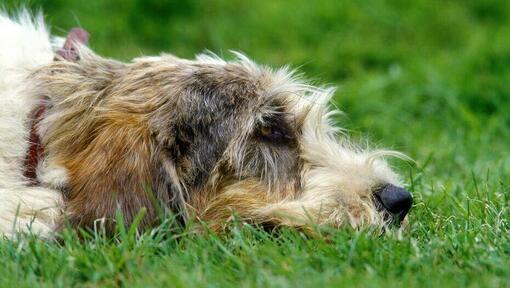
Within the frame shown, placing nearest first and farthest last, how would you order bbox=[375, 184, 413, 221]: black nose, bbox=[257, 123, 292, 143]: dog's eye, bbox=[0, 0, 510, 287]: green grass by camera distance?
bbox=[0, 0, 510, 287]: green grass < bbox=[375, 184, 413, 221]: black nose < bbox=[257, 123, 292, 143]: dog's eye

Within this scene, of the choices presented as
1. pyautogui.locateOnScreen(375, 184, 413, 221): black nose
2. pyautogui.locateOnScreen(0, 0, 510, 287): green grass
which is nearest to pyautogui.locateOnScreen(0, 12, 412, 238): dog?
pyautogui.locateOnScreen(375, 184, 413, 221): black nose

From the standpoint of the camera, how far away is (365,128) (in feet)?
26.8

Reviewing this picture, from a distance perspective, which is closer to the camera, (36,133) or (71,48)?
(36,133)

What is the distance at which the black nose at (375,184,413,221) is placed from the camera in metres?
4.88

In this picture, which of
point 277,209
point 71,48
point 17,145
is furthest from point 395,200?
point 71,48

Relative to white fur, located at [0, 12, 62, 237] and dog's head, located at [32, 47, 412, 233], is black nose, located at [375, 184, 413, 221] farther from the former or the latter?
white fur, located at [0, 12, 62, 237]

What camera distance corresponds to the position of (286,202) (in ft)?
16.2

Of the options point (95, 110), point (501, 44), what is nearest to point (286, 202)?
point (95, 110)

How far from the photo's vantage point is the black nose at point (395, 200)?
488 centimetres

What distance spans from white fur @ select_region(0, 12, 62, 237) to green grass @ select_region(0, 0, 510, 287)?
0.78ft

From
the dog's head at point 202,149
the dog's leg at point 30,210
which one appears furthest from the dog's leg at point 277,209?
the dog's leg at point 30,210

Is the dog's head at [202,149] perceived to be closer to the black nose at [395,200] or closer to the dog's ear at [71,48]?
the black nose at [395,200]

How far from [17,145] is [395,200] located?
6.01 ft

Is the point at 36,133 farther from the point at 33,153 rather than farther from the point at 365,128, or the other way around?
the point at 365,128
